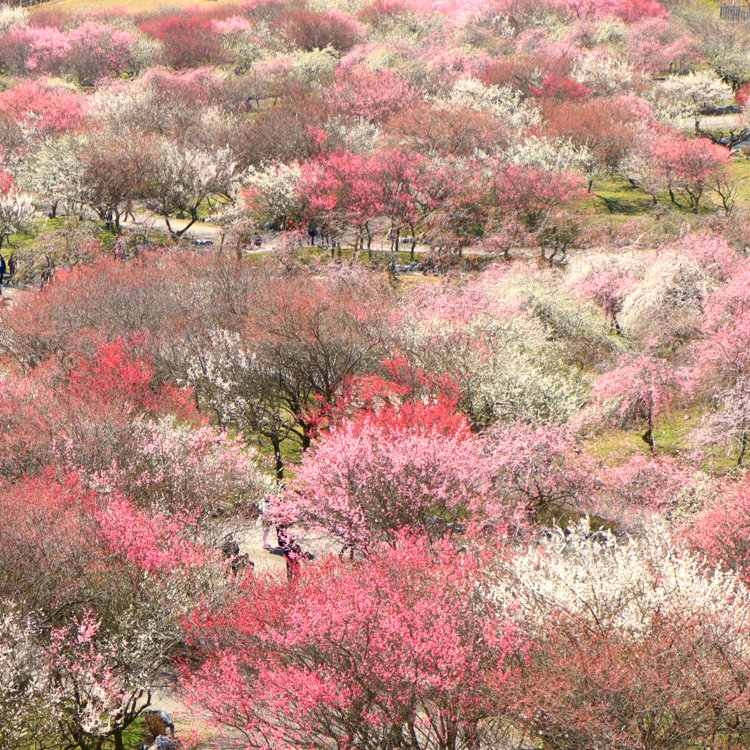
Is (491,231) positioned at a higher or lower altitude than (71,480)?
lower

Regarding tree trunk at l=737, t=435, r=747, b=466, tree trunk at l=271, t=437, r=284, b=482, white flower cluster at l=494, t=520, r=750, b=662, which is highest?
white flower cluster at l=494, t=520, r=750, b=662

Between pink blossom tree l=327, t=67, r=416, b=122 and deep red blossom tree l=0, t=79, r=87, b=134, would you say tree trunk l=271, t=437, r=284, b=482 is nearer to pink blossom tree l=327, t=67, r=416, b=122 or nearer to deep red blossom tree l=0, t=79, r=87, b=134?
deep red blossom tree l=0, t=79, r=87, b=134

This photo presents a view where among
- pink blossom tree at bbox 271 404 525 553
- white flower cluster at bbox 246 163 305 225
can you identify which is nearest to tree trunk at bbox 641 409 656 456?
pink blossom tree at bbox 271 404 525 553

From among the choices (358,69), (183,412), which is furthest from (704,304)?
(358,69)

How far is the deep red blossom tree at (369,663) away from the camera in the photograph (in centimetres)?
1426

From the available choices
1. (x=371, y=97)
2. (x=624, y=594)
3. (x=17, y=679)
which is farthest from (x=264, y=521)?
(x=371, y=97)

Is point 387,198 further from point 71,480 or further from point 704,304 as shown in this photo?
point 71,480

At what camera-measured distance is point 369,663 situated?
14.6m

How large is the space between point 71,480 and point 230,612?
644 cm

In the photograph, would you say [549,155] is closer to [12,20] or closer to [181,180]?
[181,180]

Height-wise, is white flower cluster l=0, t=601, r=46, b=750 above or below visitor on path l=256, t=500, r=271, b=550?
above

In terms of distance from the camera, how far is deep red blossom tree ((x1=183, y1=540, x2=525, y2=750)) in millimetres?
14258

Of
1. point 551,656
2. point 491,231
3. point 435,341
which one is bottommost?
point 491,231

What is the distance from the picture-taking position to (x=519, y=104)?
7175 cm
